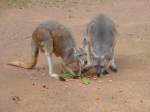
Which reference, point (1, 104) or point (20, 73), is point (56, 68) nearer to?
point (20, 73)

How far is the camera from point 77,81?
319 inches

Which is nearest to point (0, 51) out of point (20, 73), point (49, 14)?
point (20, 73)

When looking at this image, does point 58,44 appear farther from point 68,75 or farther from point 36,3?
point 36,3

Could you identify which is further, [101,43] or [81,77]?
[101,43]

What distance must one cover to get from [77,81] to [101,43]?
2.73 ft

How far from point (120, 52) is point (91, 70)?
1.50 m

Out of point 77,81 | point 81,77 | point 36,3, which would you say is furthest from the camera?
point 36,3

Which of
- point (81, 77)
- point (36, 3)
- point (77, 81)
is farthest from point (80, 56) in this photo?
point (36, 3)

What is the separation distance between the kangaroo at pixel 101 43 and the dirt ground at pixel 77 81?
22 cm

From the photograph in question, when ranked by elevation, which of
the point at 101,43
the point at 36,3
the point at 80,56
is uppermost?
the point at 101,43

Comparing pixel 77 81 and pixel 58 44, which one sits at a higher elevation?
pixel 58 44

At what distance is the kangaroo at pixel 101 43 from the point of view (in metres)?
8.44

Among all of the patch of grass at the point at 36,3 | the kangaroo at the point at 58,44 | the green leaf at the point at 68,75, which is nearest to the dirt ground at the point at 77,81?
the green leaf at the point at 68,75

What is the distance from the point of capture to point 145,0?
52.6 ft
